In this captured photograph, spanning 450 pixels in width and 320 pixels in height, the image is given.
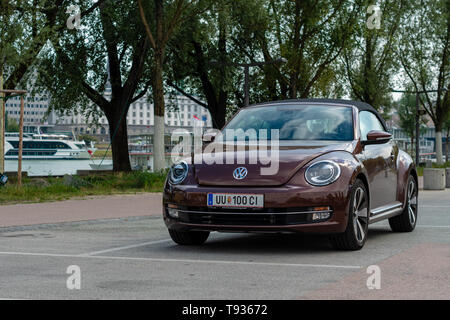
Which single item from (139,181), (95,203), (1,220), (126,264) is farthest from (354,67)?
(126,264)

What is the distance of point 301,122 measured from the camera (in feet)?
28.7

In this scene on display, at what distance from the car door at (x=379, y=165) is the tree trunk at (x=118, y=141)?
22.2 m

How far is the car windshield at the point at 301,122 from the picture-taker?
8.59 meters

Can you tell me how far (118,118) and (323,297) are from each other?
2617cm

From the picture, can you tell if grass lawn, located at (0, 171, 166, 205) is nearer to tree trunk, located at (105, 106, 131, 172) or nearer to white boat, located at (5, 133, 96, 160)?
tree trunk, located at (105, 106, 131, 172)

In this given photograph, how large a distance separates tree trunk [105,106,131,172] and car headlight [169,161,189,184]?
76.1 ft

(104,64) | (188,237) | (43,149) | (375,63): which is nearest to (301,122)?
(188,237)

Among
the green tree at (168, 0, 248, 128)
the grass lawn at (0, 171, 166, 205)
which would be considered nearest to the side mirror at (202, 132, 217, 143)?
the grass lawn at (0, 171, 166, 205)

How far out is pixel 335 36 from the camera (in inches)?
1273

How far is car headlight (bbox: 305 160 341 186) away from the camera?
7.54m

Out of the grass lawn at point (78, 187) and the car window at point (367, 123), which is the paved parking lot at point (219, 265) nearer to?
the car window at point (367, 123)

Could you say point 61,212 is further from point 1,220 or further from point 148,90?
point 148,90

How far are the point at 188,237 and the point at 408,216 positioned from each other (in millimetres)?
3270
